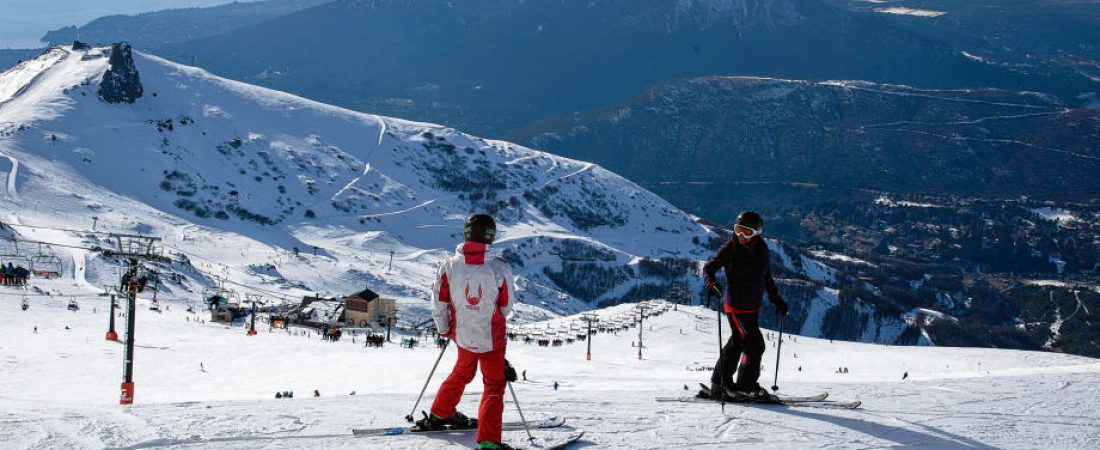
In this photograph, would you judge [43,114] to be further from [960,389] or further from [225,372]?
[960,389]

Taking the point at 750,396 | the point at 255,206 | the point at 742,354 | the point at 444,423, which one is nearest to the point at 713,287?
the point at 742,354

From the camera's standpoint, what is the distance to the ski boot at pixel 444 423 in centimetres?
1262

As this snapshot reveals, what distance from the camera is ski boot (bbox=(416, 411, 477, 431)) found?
1262 cm

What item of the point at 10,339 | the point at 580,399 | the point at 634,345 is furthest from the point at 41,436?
the point at 634,345

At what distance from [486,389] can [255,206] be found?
159 m

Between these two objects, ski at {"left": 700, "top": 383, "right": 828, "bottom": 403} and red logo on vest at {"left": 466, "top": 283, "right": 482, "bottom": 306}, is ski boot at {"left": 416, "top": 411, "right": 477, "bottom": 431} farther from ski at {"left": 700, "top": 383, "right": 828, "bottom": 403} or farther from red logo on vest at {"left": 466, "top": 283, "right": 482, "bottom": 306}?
ski at {"left": 700, "top": 383, "right": 828, "bottom": 403}

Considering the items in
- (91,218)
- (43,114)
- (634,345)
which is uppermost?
(43,114)

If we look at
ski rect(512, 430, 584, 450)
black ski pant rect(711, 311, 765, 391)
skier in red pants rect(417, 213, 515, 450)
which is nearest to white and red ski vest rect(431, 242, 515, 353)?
skier in red pants rect(417, 213, 515, 450)

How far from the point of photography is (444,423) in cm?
1262

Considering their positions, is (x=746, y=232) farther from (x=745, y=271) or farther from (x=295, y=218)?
(x=295, y=218)

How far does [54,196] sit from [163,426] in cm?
13674

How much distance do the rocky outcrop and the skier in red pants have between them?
196 meters

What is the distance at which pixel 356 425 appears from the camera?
1338cm

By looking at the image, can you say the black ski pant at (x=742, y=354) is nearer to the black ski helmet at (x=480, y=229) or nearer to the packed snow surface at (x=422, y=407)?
the packed snow surface at (x=422, y=407)
